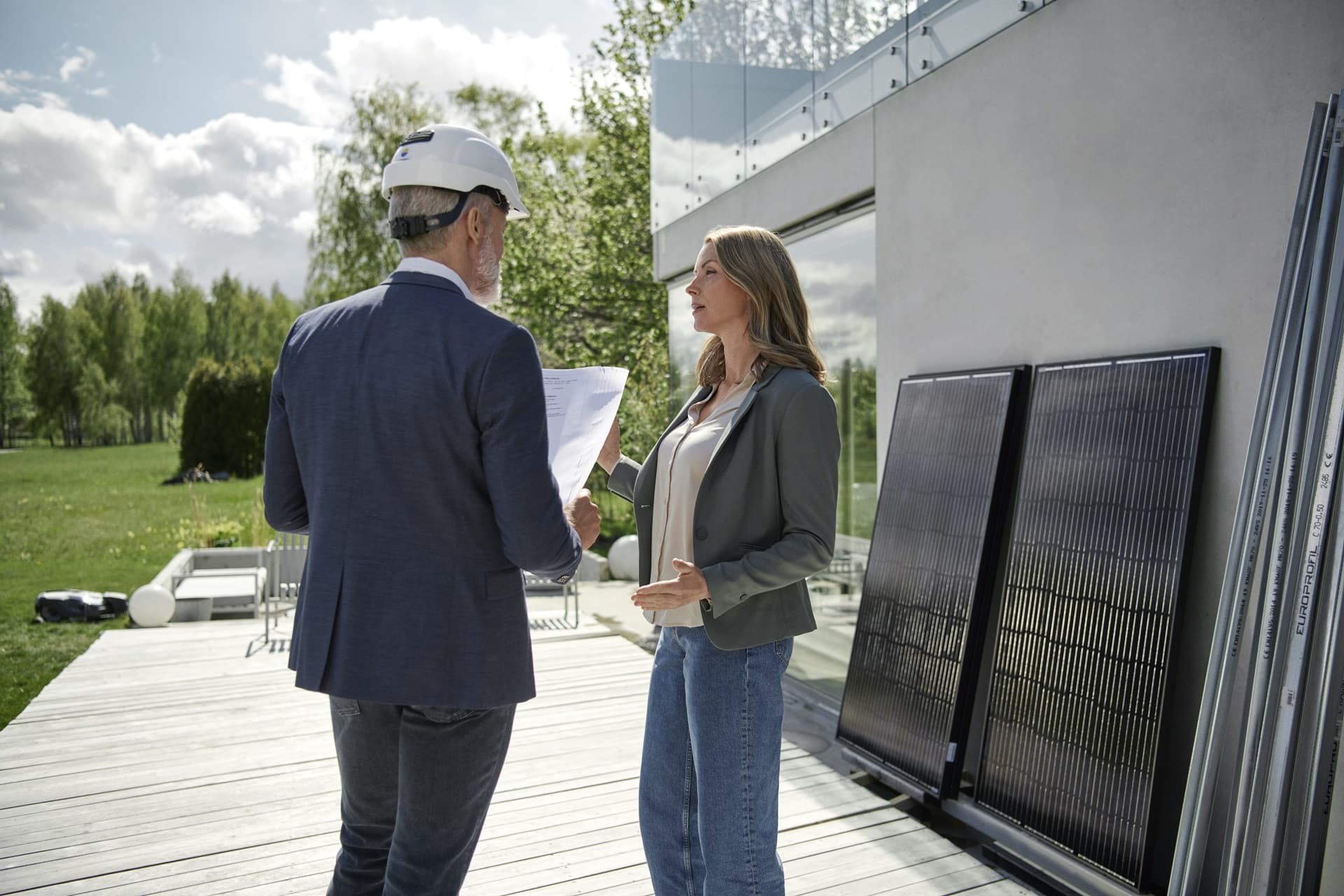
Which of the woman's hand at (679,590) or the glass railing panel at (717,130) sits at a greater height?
the glass railing panel at (717,130)

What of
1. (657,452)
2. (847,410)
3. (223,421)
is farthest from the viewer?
(223,421)

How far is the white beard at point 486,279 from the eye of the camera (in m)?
1.68

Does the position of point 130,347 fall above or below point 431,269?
above

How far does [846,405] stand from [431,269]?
12.6ft

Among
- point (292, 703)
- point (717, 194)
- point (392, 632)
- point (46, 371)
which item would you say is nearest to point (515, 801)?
point (292, 703)

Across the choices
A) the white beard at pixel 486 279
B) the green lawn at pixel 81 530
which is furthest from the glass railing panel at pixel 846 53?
the green lawn at pixel 81 530

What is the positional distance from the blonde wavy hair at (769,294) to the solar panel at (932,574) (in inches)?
63.5

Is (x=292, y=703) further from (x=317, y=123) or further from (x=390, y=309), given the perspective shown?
(x=317, y=123)

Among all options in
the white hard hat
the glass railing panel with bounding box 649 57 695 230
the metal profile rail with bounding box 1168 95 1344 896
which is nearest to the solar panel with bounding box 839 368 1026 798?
the metal profile rail with bounding box 1168 95 1344 896

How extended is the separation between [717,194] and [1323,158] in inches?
180

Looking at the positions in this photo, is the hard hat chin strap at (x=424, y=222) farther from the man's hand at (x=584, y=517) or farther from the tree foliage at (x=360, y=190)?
the tree foliage at (x=360, y=190)

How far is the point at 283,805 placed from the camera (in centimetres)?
365

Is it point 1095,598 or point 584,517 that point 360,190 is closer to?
point 1095,598

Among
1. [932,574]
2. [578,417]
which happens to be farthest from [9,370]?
[578,417]
